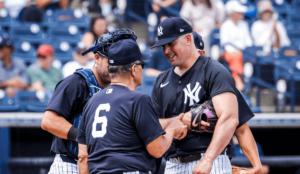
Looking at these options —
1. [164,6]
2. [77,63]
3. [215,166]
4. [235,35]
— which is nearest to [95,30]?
[77,63]

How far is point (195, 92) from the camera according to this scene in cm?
279

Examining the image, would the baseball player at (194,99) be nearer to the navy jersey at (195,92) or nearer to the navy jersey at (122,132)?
the navy jersey at (195,92)

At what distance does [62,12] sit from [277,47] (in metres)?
4.75

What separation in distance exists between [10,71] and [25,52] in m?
0.76

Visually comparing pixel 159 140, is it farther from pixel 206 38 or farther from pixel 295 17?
pixel 295 17

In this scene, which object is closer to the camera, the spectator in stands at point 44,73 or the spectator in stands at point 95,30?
the spectator in stands at point 44,73

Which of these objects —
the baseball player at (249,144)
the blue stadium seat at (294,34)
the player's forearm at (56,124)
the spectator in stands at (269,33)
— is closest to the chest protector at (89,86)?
the player's forearm at (56,124)

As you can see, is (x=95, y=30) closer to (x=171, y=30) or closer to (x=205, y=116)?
(x=171, y=30)

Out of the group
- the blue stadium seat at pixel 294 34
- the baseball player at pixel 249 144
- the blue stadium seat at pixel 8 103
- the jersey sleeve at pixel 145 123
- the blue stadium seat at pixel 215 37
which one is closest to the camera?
the jersey sleeve at pixel 145 123

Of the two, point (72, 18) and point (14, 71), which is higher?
point (72, 18)

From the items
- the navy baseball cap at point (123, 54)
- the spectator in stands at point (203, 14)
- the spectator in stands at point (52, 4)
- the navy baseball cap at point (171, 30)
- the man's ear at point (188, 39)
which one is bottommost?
the navy baseball cap at point (123, 54)

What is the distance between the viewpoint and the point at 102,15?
825 cm

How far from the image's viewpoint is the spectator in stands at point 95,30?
7.51m

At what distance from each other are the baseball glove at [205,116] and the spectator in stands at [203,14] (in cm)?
532
